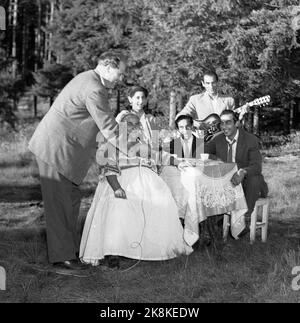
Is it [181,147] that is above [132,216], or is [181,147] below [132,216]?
above

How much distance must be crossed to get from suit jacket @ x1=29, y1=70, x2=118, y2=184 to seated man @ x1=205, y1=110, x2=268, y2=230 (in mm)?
1547

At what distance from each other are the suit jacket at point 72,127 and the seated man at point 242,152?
155cm

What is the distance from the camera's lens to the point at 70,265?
4371 mm

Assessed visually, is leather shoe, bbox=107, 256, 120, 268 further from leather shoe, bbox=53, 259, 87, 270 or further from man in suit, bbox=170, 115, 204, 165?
man in suit, bbox=170, 115, 204, 165

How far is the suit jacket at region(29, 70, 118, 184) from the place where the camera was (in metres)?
4.20

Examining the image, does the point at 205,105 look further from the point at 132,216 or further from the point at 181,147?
the point at 132,216

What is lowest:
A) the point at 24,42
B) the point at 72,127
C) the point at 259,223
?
the point at 259,223

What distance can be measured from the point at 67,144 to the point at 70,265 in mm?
965

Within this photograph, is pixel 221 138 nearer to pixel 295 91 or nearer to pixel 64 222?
pixel 64 222

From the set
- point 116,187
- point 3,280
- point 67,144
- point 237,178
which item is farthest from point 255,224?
point 3,280

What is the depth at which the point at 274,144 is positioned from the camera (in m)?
16.0

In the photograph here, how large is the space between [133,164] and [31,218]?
8.86ft

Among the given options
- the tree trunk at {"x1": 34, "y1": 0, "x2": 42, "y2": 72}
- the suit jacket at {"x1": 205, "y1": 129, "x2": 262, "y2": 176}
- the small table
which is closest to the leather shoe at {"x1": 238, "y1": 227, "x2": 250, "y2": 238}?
the small table
